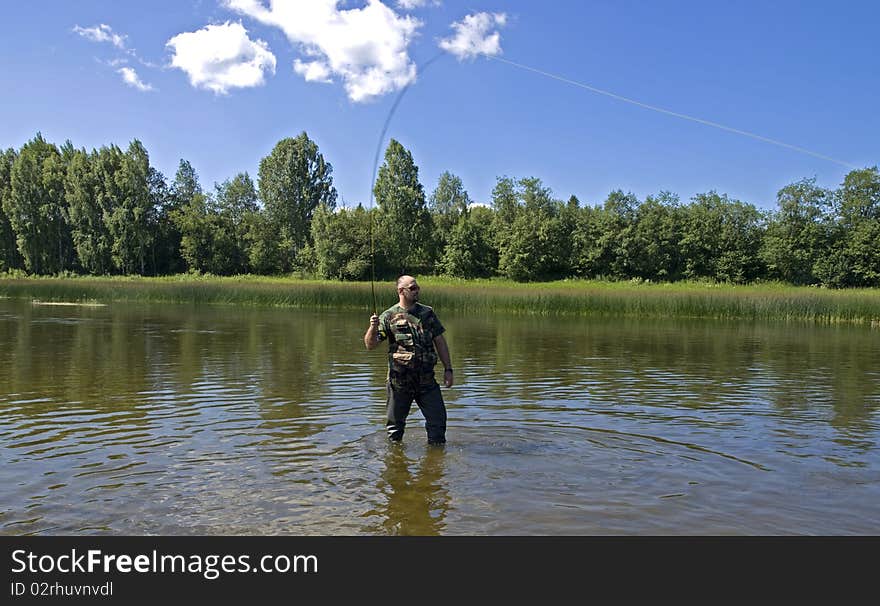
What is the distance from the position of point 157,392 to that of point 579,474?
7.79 meters

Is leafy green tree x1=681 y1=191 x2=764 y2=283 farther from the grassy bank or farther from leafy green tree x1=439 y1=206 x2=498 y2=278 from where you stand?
the grassy bank

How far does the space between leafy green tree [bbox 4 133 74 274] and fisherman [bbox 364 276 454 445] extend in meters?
78.5

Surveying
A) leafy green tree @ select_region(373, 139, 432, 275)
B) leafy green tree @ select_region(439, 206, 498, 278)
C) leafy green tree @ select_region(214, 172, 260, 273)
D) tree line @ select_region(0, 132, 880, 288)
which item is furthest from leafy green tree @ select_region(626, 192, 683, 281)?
leafy green tree @ select_region(214, 172, 260, 273)

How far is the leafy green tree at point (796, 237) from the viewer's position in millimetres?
67500

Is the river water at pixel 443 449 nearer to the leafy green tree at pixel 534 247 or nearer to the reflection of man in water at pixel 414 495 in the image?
the reflection of man in water at pixel 414 495

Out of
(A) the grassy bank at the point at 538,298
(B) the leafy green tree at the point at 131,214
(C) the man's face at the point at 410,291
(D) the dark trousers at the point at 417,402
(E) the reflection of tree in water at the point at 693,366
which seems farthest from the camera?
(B) the leafy green tree at the point at 131,214

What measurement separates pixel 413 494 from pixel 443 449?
66.8 inches

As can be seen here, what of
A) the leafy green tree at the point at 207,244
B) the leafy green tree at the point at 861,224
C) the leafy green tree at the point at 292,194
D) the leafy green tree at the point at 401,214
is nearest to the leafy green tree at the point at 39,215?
the leafy green tree at the point at 207,244

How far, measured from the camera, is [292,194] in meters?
82.8

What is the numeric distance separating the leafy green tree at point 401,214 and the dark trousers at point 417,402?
218 feet

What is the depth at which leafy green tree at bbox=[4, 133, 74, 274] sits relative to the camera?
75250mm

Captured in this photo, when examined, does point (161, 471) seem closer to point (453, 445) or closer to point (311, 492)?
point (311, 492)

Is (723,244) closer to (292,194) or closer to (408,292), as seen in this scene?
(292,194)
